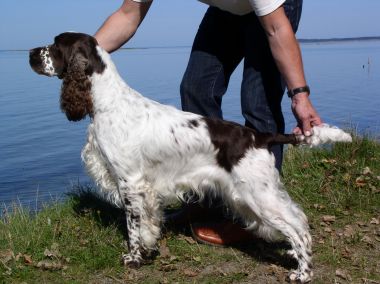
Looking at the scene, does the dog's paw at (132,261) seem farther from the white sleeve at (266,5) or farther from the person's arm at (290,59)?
the white sleeve at (266,5)

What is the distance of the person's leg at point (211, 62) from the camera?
16.8 feet

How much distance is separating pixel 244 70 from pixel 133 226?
1624 mm

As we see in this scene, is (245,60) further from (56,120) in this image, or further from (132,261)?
(56,120)

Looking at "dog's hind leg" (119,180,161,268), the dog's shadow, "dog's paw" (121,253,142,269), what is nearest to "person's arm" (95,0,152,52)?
"dog's hind leg" (119,180,161,268)

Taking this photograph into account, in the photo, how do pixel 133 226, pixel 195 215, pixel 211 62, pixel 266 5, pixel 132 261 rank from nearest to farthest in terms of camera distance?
pixel 266 5 < pixel 132 261 < pixel 133 226 < pixel 211 62 < pixel 195 215

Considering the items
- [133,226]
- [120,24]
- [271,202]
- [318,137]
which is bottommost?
[133,226]

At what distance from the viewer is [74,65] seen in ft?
14.5

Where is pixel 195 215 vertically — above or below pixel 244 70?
below

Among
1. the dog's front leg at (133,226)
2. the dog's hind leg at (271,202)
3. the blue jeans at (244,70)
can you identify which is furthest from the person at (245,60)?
the dog's front leg at (133,226)

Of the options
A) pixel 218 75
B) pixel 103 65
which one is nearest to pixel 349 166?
pixel 218 75

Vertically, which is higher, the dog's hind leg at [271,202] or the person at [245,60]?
the person at [245,60]

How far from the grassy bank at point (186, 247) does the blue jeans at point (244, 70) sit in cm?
89

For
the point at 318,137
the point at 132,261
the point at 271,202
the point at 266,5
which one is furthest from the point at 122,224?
the point at 266,5

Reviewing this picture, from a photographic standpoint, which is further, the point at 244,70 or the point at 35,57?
the point at 244,70
